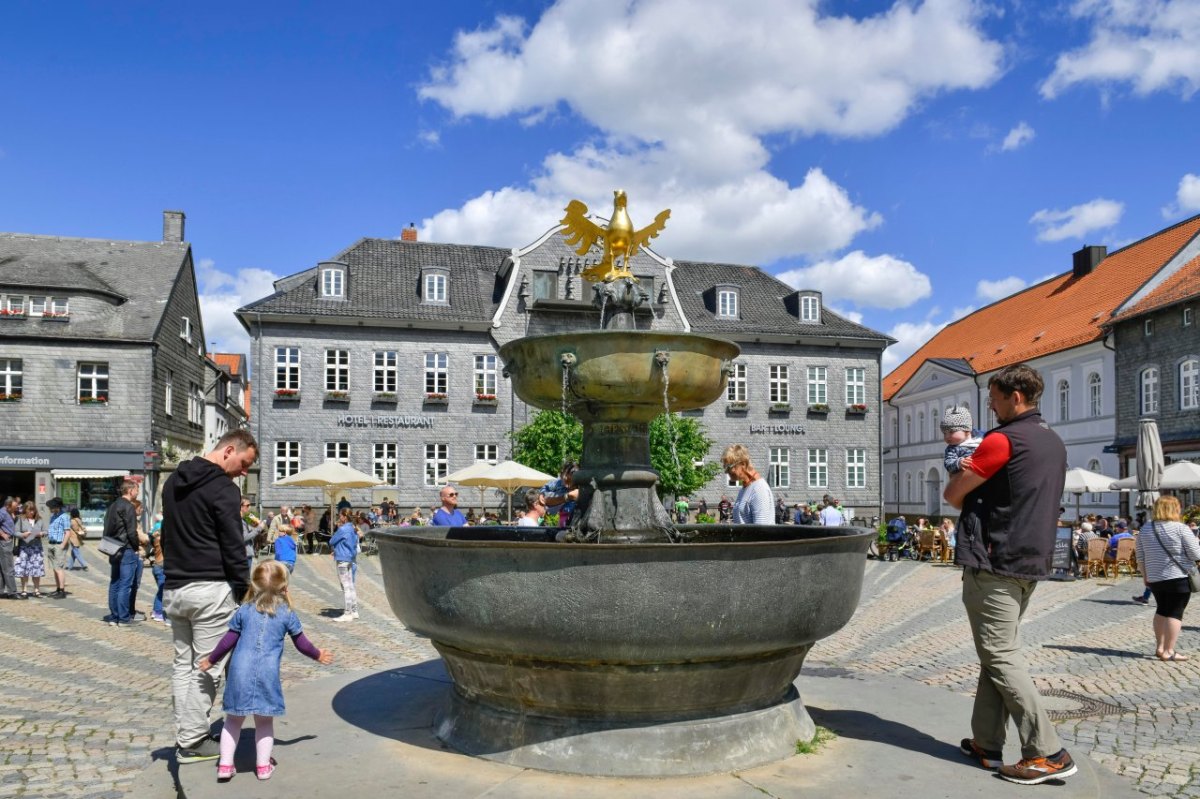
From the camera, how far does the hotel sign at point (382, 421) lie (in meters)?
37.9

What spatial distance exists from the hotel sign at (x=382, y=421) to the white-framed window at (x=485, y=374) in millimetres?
2344

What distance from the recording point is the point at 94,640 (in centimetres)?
1055

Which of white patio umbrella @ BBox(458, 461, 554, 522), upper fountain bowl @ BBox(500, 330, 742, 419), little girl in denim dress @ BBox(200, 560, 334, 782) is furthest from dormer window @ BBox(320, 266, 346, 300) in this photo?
little girl in denim dress @ BBox(200, 560, 334, 782)

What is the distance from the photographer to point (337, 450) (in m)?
37.8

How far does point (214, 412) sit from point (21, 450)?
20711 mm

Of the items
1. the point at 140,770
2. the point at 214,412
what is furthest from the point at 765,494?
the point at 214,412

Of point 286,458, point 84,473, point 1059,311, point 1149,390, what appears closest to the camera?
point 84,473

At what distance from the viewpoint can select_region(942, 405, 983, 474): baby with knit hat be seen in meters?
4.85

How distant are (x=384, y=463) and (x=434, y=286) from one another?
733 cm

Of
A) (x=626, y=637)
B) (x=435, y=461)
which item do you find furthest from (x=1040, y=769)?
(x=435, y=461)

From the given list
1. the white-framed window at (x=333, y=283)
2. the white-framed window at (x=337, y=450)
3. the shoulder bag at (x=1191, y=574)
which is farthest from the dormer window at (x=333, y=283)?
the shoulder bag at (x=1191, y=574)

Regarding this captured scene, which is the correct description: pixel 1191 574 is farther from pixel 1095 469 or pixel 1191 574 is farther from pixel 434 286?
pixel 434 286

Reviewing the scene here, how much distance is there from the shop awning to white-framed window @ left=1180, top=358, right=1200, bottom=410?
3567cm

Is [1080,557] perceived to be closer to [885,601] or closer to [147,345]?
[885,601]
